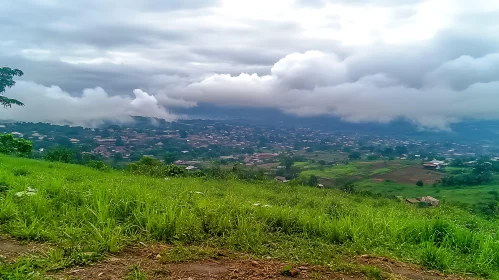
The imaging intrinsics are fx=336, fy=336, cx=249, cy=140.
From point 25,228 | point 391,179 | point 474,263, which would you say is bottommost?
point 391,179

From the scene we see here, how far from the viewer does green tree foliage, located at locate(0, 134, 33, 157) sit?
18.0m

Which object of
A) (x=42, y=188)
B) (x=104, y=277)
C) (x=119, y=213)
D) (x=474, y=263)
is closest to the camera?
(x=104, y=277)

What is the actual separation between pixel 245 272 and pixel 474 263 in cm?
345

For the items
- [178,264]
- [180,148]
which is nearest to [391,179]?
[180,148]

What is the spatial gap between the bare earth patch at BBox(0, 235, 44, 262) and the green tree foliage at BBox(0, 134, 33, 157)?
640 inches

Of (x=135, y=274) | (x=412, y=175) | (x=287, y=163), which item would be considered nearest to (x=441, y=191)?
(x=412, y=175)

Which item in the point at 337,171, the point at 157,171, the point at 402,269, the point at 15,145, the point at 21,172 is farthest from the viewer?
the point at 337,171

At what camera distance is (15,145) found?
18328 mm

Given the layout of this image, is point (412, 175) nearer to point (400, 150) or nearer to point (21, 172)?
point (400, 150)

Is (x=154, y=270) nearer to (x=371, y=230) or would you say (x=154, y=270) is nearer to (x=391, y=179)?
(x=371, y=230)

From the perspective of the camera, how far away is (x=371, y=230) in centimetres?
583

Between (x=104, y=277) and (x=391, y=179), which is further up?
(x=104, y=277)

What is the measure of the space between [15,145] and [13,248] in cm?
1723

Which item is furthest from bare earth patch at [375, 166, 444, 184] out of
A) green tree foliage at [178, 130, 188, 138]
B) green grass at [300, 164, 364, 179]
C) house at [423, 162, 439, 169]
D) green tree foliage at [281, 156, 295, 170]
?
green tree foliage at [178, 130, 188, 138]
